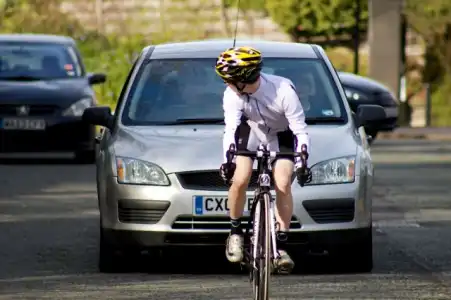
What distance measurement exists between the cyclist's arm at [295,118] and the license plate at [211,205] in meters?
1.63

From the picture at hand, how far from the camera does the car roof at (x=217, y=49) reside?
12.8 m

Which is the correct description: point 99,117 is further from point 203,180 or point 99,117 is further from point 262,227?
point 262,227

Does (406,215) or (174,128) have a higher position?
(174,128)

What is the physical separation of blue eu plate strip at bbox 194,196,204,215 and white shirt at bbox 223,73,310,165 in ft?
4.96

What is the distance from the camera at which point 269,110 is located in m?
9.77

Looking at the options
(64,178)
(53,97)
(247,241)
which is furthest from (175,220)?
(53,97)

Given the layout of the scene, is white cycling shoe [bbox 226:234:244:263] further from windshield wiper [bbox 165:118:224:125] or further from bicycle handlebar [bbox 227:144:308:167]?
windshield wiper [bbox 165:118:224:125]

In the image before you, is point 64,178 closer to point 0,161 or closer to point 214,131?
point 0,161

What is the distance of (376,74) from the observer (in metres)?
37.9

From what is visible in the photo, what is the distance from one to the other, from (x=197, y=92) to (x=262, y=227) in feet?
11.0

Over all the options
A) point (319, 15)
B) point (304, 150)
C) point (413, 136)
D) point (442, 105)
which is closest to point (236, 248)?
point (304, 150)

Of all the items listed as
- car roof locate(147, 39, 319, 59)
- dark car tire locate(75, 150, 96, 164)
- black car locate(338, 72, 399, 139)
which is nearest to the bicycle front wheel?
car roof locate(147, 39, 319, 59)

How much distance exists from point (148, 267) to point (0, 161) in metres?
11.4

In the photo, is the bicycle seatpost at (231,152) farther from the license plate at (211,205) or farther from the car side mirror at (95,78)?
the car side mirror at (95,78)
